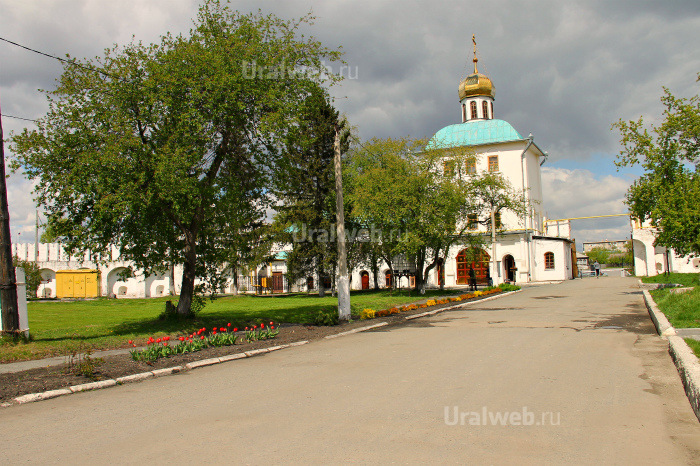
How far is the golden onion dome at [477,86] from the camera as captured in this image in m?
56.9

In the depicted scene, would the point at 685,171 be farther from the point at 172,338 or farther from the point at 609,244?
the point at 609,244

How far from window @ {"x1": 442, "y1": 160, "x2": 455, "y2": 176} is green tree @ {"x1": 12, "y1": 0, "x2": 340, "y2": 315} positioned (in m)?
18.1

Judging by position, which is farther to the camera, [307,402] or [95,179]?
[95,179]

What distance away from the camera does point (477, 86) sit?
5681 centimetres

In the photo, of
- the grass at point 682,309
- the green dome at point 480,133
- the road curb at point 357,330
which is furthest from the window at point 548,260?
the road curb at point 357,330

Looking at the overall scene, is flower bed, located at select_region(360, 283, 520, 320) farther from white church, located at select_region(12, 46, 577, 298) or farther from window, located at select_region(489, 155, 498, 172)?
window, located at select_region(489, 155, 498, 172)

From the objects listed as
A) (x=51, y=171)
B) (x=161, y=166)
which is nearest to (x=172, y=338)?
(x=161, y=166)

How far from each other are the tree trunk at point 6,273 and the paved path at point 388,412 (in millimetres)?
6079

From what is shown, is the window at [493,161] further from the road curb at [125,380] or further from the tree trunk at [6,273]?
the tree trunk at [6,273]

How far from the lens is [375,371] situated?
8.52 metres

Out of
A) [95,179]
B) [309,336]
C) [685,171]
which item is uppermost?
[685,171]

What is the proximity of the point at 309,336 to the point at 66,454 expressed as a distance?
30.3 feet

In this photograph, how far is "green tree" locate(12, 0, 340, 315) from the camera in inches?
547

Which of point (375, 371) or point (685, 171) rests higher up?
point (685, 171)
